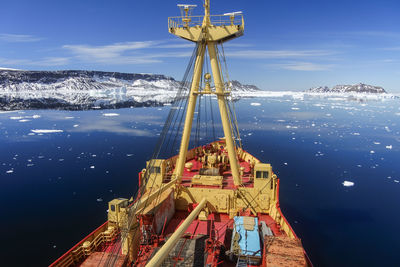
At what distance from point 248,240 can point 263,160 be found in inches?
802

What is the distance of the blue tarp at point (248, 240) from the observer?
8.33 m

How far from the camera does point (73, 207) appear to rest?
17.3 m

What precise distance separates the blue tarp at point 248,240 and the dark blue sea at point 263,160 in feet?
19.0

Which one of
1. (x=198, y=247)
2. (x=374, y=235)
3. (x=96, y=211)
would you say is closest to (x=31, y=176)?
(x=96, y=211)

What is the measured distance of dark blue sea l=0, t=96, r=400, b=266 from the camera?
1364 centimetres

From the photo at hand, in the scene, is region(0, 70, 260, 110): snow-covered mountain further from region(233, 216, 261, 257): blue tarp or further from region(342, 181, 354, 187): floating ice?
region(233, 216, 261, 257): blue tarp

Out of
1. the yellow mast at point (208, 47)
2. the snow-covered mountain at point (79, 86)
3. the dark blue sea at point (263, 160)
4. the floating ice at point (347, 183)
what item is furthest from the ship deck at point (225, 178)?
the snow-covered mountain at point (79, 86)

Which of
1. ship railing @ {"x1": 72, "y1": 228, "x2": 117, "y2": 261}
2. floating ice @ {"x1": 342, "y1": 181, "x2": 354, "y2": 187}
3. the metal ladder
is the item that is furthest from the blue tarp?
floating ice @ {"x1": 342, "y1": 181, "x2": 354, "y2": 187}

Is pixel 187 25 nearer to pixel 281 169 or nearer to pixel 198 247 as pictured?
pixel 198 247

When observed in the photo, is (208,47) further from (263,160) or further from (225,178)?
(263,160)

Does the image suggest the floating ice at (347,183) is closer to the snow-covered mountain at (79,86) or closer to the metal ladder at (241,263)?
the metal ladder at (241,263)

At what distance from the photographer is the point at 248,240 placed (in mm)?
8898

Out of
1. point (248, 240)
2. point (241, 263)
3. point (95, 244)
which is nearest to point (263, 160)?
point (248, 240)

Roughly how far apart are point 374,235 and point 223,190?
10.2 metres
